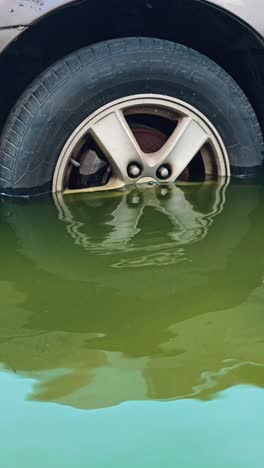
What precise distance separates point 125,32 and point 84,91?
1.26 ft

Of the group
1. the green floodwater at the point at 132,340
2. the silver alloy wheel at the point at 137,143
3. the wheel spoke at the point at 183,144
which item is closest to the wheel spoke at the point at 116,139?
the silver alloy wheel at the point at 137,143

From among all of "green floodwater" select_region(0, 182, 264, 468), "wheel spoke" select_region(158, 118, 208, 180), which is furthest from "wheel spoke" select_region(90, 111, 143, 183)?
"green floodwater" select_region(0, 182, 264, 468)

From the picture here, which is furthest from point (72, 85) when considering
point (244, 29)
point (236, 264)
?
point (236, 264)

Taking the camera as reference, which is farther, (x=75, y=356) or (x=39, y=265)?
(x=39, y=265)

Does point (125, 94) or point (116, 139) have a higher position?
point (125, 94)

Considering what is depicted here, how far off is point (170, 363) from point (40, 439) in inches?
14.1

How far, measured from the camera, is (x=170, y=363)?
4.77ft

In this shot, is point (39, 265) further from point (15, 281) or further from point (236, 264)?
point (236, 264)

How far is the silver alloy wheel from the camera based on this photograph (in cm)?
271

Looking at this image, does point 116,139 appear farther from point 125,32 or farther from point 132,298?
point 132,298

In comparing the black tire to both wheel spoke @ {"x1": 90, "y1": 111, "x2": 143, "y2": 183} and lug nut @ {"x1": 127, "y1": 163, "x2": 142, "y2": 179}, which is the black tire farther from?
lug nut @ {"x1": 127, "y1": 163, "x2": 142, "y2": 179}

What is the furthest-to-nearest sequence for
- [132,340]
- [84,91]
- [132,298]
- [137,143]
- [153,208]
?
[137,143]
[84,91]
[153,208]
[132,298]
[132,340]

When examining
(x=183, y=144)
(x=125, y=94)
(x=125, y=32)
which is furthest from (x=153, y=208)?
(x=125, y=32)

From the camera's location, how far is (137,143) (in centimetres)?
279
